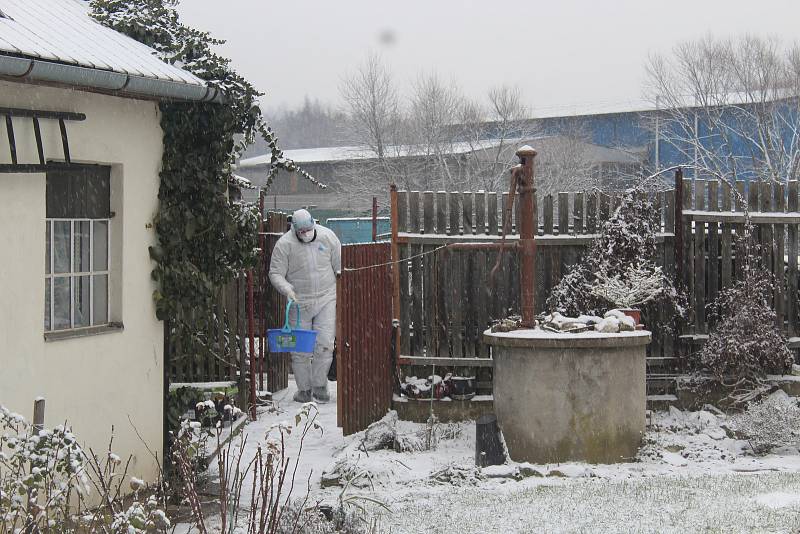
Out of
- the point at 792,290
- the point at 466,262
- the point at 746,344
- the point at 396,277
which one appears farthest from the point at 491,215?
the point at 792,290

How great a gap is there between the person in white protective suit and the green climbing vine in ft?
9.71

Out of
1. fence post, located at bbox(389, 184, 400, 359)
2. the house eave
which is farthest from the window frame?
fence post, located at bbox(389, 184, 400, 359)

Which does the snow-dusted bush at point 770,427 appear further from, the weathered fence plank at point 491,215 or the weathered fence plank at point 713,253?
the weathered fence plank at point 491,215

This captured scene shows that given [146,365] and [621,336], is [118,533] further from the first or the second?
[621,336]

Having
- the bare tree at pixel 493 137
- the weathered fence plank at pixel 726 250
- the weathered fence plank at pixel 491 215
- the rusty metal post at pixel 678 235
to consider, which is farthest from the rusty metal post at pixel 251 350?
the bare tree at pixel 493 137

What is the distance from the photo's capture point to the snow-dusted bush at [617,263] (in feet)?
33.2

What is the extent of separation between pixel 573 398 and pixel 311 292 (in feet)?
13.0

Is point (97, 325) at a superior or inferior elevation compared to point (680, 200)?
inferior

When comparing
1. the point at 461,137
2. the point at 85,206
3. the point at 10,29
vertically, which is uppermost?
the point at 461,137

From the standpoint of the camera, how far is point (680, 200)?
409 inches

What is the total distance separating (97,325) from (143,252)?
0.67 meters

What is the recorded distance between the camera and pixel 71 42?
6.38m

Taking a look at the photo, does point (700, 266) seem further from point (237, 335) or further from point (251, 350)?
point (237, 335)

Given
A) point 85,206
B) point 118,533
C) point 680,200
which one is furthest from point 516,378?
point 118,533
